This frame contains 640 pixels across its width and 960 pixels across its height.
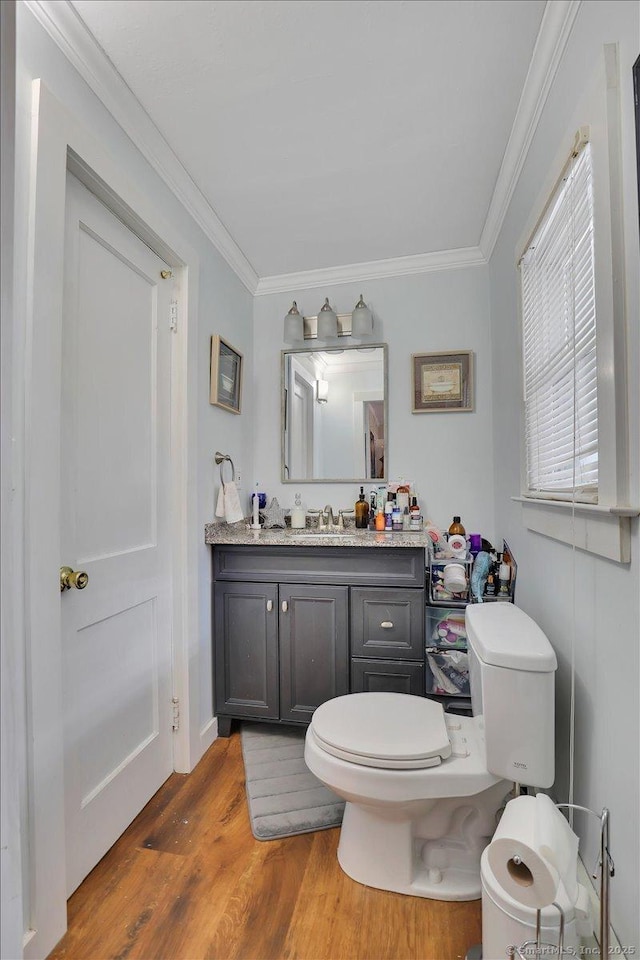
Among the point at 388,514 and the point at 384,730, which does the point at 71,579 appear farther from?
the point at 388,514

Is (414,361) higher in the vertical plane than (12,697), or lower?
higher

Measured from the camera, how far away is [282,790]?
1629 millimetres

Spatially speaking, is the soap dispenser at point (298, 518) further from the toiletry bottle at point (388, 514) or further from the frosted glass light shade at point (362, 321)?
the frosted glass light shade at point (362, 321)

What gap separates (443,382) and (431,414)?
0.18 meters

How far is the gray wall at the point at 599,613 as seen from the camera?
0.84 metres

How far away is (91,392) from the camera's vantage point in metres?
1.33

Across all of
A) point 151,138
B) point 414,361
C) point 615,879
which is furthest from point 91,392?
point 615,879

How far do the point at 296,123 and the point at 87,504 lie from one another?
4.75 feet

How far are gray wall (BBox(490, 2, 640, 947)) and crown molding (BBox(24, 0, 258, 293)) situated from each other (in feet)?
4.18

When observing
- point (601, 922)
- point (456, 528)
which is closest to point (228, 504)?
point (456, 528)

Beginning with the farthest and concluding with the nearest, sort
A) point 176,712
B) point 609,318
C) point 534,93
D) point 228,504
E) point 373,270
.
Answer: point 373,270 < point 228,504 < point 176,712 < point 534,93 < point 609,318

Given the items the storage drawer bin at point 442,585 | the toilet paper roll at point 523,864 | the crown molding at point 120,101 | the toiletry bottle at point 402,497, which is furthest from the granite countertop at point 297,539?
the crown molding at point 120,101

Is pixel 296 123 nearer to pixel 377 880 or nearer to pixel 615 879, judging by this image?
pixel 615 879

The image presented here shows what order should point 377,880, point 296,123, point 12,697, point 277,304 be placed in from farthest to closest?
point 277,304, point 296,123, point 377,880, point 12,697
